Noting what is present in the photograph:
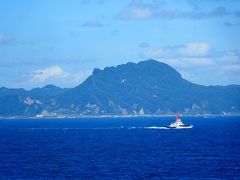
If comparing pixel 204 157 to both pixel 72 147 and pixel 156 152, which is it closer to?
pixel 156 152

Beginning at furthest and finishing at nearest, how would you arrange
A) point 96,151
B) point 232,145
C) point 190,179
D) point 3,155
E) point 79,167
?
point 232,145 < point 96,151 < point 3,155 < point 79,167 < point 190,179

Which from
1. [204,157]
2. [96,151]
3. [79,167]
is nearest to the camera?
[79,167]

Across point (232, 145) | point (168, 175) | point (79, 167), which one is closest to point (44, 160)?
point (79, 167)

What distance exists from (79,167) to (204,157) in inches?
1260

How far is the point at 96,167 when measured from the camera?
108 metres

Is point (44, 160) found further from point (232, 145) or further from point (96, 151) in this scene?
point (232, 145)

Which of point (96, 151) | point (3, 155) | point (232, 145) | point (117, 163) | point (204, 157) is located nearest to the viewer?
point (117, 163)

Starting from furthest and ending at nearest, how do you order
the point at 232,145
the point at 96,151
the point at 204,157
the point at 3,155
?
the point at 232,145 → the point at 96,151 → the point at 3,155 → the point at 204,157

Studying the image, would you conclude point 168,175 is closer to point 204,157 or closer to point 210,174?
point 210,174

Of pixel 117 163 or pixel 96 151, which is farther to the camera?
pixel 96 151

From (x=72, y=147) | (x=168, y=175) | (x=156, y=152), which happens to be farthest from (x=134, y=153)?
(x=168, y=175)

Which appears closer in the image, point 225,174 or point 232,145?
point 225,174

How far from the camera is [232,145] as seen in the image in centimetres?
15925

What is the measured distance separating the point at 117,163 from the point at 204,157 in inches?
863
